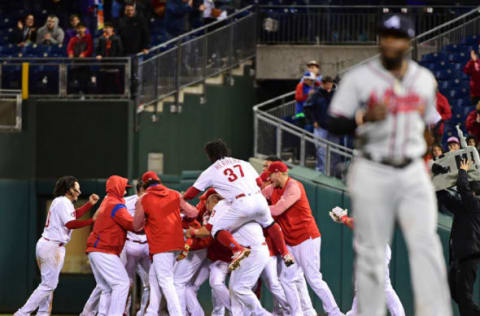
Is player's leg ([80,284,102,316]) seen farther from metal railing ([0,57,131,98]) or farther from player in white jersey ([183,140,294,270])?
metal railing ([0,57,131,98])

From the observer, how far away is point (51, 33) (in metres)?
19.3

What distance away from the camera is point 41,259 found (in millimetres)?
13250

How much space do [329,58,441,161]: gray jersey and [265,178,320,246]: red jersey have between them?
22.2 ft

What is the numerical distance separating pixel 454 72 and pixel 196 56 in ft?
17.1

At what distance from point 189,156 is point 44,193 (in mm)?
3001

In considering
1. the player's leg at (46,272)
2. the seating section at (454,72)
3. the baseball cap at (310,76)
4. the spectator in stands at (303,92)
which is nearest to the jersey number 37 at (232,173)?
the player's leg at (46,272)

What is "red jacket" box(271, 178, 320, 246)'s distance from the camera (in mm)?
12852

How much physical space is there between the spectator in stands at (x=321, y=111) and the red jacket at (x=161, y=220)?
4.59m

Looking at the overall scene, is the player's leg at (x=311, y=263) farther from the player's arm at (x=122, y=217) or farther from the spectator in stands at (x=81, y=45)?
the spectator in stands at (x=81, y=45)

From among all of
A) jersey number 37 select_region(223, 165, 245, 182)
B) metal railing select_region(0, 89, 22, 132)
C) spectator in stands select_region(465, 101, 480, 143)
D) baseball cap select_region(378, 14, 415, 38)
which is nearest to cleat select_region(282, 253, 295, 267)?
jersey number 37 select_region(223, 165, 245, 182)

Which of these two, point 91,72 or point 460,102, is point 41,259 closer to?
point 91,72

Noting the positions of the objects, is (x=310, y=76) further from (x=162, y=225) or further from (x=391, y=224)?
(x=391, y=224)

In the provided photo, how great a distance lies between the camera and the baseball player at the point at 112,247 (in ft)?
40.7

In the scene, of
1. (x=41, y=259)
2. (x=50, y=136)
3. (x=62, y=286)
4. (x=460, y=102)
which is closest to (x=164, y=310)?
(x=41, y=259)
